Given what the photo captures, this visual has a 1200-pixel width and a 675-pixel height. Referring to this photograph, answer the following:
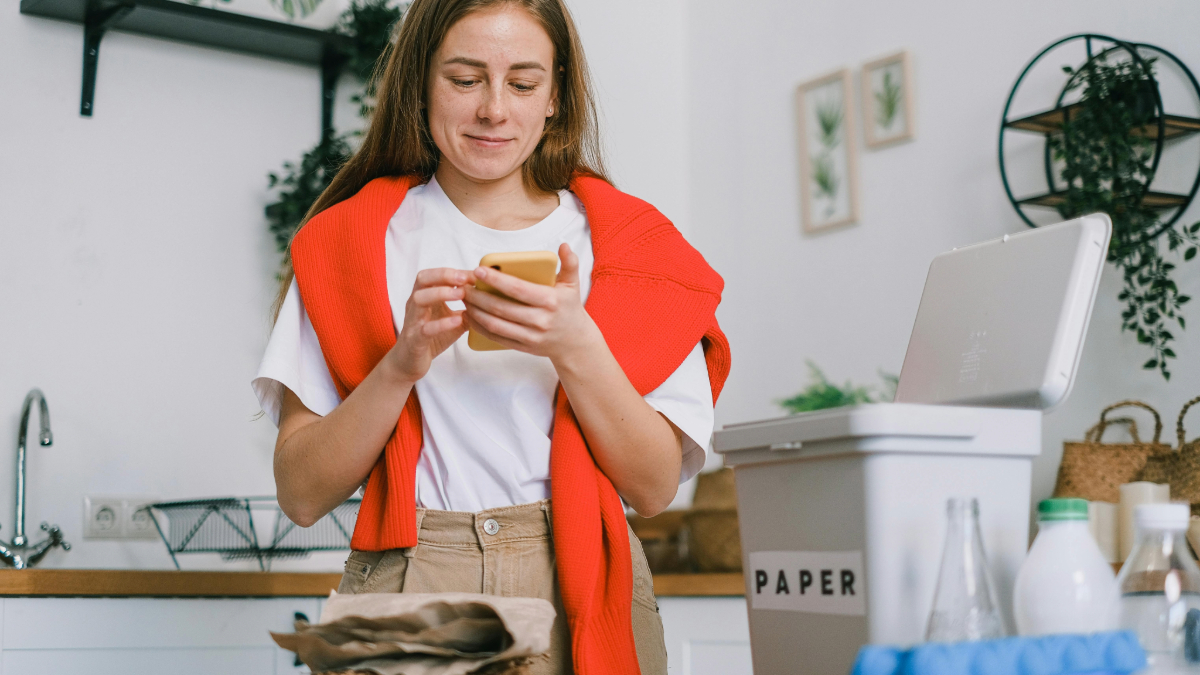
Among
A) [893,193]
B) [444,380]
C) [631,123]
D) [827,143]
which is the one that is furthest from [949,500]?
[631,123]

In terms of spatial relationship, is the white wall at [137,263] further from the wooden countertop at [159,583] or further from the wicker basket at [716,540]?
the wicker basket at [716,540]

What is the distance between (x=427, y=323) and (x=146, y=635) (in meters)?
1.28

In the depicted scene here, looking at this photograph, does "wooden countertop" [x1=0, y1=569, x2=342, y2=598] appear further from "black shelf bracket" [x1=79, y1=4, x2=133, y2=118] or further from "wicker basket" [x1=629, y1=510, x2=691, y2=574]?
"black shelf bracket" [x1=79, y1=4, x2=133, y2=118]

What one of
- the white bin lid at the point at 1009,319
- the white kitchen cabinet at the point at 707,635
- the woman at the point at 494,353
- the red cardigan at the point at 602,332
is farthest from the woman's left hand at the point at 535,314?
the white kitchen cabinet at the point at 707,635

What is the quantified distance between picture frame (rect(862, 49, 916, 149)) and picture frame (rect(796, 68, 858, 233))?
1.9 inches

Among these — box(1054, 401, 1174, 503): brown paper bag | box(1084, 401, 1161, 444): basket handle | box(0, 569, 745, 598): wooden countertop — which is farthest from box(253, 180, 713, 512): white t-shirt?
box(1084, 401, 1161, 444): basket handle

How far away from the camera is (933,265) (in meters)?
1.00

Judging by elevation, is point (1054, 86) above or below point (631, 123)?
below

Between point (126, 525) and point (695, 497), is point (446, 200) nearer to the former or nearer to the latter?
point (126, 525)

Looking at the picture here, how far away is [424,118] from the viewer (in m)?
1.05

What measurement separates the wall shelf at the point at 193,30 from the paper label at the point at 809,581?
1.97 meters

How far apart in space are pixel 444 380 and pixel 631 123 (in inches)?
89.4

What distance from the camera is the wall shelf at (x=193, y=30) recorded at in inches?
90.7

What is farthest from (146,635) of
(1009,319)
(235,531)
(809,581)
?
(1009,319)
